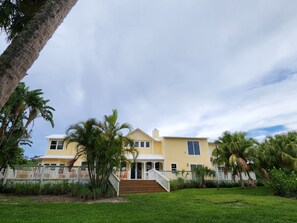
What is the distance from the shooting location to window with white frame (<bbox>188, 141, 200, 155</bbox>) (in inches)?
904

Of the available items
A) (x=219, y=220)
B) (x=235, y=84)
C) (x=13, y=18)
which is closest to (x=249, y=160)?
(x=235, y=84)

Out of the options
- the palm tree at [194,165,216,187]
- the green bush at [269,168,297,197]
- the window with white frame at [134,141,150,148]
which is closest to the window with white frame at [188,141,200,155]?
the window with white frame at [134,141,150,148]

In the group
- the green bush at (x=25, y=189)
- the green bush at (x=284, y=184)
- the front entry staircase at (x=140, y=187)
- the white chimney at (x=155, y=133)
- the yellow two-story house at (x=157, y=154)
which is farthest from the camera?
the white chimney at (x=155, y=133)

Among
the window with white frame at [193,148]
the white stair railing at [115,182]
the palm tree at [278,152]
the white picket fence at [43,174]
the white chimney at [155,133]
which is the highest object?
the white chimney at [155,133]

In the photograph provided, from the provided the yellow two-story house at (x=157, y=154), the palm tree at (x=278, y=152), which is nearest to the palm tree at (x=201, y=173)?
the palm tree at (x=278, y=152)

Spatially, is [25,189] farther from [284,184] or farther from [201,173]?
[284,184]

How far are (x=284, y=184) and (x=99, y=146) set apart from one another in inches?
458

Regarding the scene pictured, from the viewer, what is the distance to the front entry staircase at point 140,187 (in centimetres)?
1381

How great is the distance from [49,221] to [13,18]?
18.8ft

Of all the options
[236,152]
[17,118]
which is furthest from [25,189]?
[236,152]

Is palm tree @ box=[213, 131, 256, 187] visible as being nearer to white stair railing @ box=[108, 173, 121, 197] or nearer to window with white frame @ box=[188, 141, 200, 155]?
window with white frame @ box=[188, 141, 200, 155]

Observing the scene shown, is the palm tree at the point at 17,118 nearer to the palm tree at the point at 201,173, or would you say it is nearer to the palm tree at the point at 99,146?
the palm tree at the point at 99,146

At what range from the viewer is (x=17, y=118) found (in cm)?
1129

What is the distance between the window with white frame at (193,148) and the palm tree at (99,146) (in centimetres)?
1370
